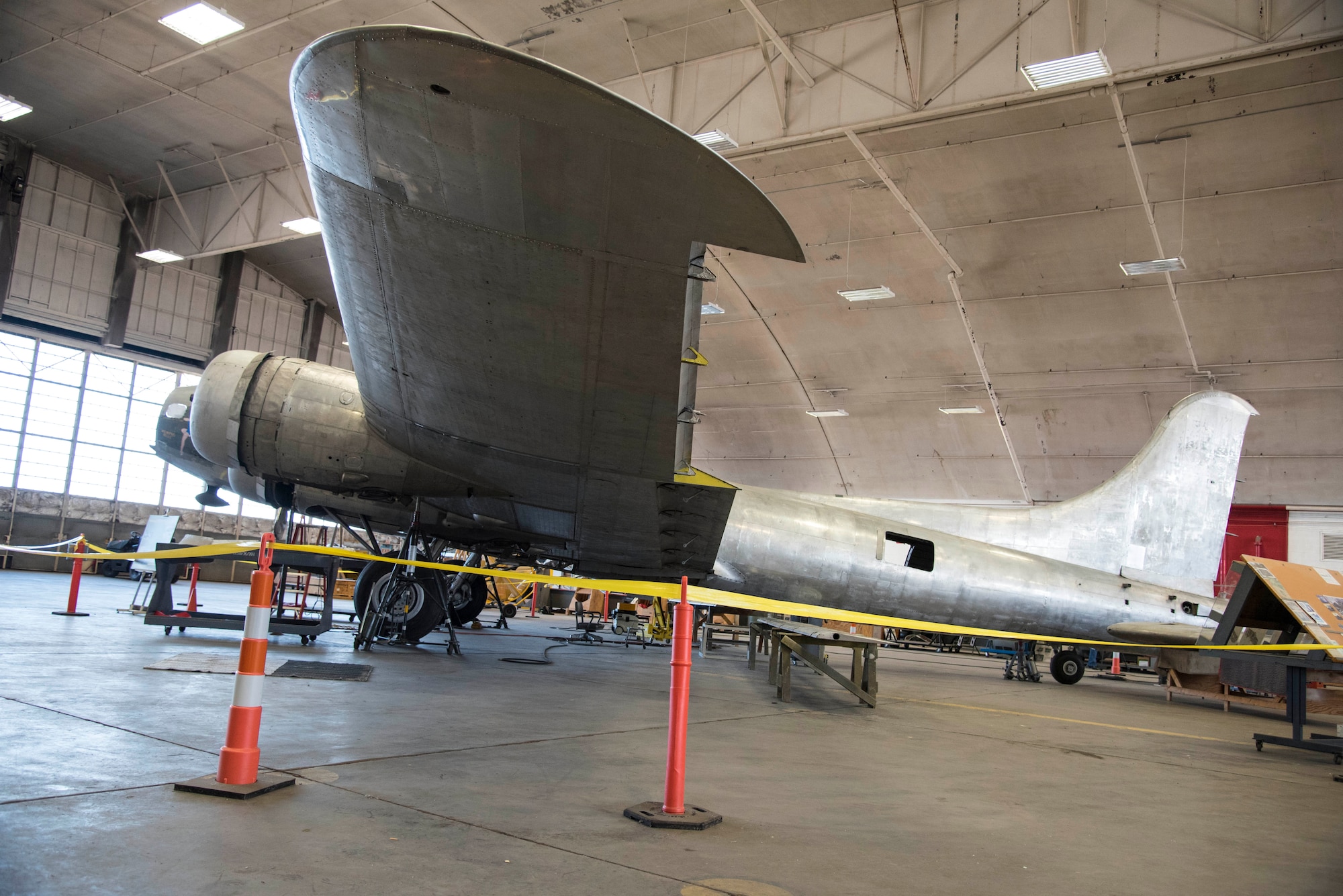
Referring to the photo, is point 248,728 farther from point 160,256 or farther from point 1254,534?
point 1254,534

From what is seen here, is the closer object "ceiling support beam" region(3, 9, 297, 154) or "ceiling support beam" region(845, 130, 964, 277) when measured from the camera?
"ceiling support beam" region(845, 130, 964, 277)

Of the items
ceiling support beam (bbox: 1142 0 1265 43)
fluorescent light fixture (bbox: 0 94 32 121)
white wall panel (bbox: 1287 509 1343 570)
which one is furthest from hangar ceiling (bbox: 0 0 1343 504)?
fluorescent light fixture (bbox: 0 94 32 121)

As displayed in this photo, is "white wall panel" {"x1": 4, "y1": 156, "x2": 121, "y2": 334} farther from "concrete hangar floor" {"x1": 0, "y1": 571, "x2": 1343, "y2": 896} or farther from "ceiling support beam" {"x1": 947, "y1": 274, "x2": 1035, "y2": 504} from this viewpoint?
"ceiling support beam" {"x1": 947, "y1": 274, "x2": 1035, "y2": 504}

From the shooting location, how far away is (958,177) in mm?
20500

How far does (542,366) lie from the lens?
18.2 feet

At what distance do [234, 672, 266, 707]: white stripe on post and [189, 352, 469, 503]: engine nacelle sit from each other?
17.2ft

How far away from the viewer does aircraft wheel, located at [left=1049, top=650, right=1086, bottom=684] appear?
1412 centimetres

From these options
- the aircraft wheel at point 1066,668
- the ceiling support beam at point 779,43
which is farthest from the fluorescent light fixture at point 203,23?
the aircraft wheel at point 1066,668

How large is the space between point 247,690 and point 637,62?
1777 centimetres

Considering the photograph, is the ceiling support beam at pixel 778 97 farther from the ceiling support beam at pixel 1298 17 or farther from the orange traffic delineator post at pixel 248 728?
the orange traffic delineator post at pixel 248 728

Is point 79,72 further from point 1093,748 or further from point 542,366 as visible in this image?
point 1093,748

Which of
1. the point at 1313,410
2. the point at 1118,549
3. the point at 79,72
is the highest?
the point at 79,72

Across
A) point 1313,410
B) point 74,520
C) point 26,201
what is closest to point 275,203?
point 26,201

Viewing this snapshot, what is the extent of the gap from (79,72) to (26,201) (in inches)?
266
